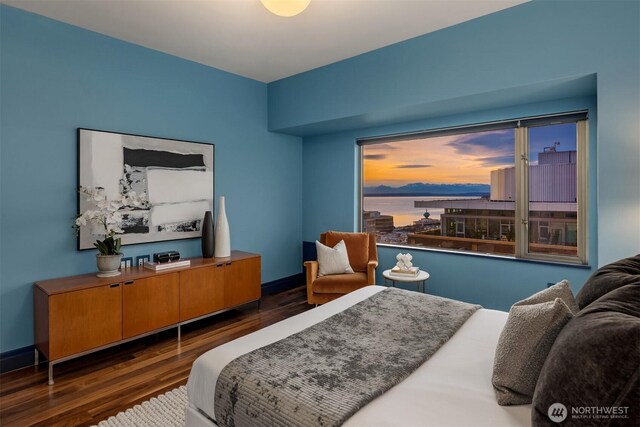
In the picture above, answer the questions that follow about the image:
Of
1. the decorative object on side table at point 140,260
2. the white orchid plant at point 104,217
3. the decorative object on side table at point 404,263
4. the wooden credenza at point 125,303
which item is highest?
the white orchid plant at point 104,217

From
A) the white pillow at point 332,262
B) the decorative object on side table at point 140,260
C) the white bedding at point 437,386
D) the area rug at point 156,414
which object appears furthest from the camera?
the white pillow at point 332,262

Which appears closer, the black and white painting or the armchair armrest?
the black and white painting

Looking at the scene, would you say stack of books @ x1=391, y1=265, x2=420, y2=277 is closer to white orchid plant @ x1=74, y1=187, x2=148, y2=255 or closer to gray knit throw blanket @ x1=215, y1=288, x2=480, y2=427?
gray knit throw blanket @ x1=215, y1=288, x2=480, y2=427

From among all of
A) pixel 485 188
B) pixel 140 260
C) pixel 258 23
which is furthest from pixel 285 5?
pixel 485 188

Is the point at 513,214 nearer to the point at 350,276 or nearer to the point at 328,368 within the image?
the point at 350,276

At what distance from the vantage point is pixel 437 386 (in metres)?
1.36

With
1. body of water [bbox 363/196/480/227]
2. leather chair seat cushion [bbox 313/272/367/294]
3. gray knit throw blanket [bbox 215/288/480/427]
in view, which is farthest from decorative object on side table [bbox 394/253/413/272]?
gray knit throw blanket [bbox 215/288/480/427]

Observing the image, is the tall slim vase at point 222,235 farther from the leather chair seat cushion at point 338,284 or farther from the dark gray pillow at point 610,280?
the dark gray pillow at point 610,280

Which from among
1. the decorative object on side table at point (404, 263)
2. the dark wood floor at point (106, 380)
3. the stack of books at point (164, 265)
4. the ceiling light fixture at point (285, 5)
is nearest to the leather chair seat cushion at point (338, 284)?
the decorative object on side table at point (404, 263)

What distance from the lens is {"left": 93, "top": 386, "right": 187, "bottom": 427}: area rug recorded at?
2021 mm

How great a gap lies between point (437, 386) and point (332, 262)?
2456 mm

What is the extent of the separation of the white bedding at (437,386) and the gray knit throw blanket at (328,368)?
0.15ft

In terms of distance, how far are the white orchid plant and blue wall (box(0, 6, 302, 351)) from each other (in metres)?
0.15

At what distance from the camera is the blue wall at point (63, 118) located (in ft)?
8.92
